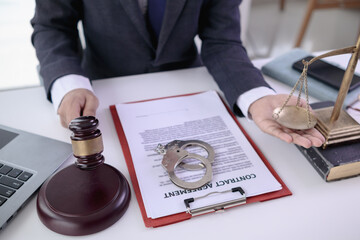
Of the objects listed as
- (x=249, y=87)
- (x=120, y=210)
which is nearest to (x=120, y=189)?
(x=120, y=210)

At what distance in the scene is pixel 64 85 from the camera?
2.81ft

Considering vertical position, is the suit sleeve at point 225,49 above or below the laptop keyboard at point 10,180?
above

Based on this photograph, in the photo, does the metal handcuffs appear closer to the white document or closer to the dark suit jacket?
the white document

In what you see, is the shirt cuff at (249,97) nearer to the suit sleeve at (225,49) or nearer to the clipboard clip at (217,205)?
the suit sleeve at (225,49)

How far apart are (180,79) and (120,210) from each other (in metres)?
0.56

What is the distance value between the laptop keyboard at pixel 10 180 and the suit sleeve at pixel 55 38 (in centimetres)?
29

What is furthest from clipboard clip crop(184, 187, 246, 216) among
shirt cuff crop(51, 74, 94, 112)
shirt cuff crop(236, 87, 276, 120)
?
shirt cuff crop(51, 74, 94, 112)

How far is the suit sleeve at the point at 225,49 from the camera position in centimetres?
93

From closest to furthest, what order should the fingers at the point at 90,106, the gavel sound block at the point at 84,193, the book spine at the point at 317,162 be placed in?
the gavel sound block at the point at 84,193 → the book spine at the point at 317,162 → the fingers at the point at 90,106

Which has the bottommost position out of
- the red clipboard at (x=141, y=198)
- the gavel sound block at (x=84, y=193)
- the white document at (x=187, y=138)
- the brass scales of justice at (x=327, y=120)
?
the red clipboard at (x=141, y=198)

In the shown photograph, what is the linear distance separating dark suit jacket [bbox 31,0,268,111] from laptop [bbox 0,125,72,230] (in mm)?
183

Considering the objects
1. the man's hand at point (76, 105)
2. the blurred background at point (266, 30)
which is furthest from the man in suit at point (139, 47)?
the blurred background at point (266, 30)

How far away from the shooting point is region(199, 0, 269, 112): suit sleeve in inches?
36.8

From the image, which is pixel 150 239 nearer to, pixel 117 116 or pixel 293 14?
pixel 117 116
